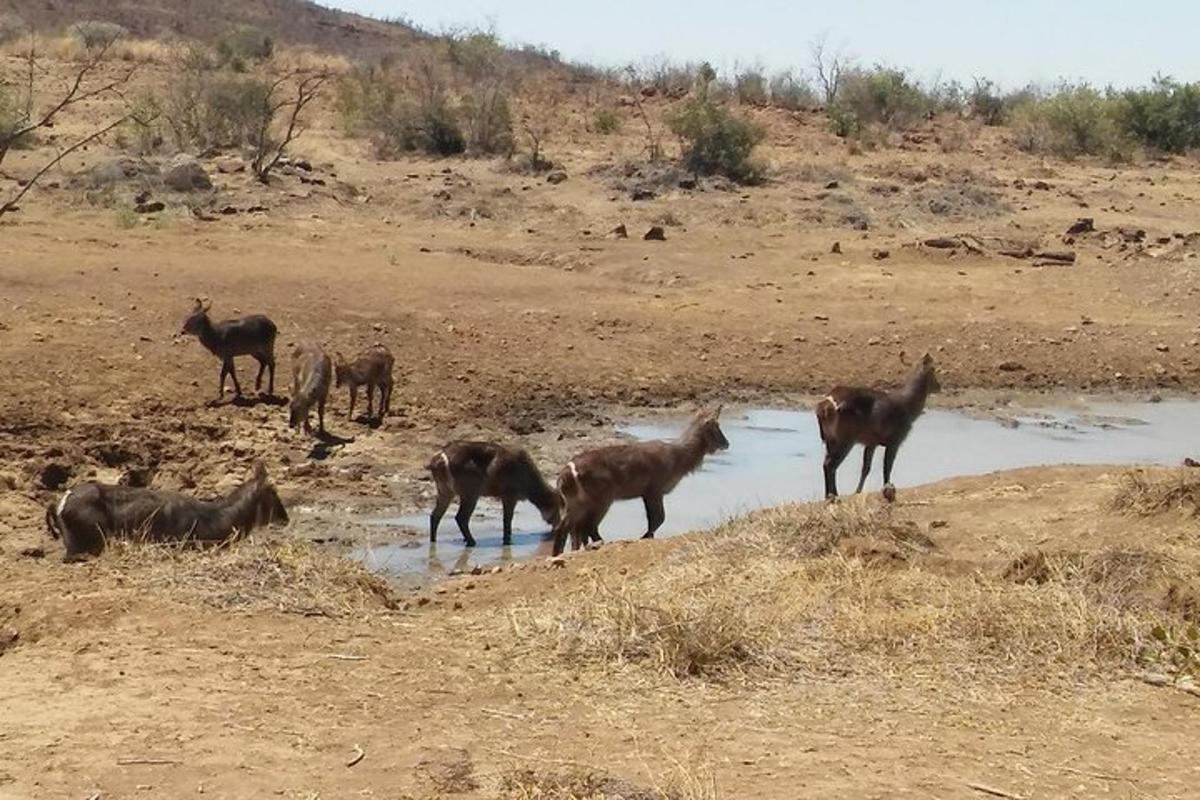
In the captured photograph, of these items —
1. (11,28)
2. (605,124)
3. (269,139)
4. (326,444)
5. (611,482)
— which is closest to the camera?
(611,482)

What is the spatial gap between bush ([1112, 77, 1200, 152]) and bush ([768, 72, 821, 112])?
34.1 ft

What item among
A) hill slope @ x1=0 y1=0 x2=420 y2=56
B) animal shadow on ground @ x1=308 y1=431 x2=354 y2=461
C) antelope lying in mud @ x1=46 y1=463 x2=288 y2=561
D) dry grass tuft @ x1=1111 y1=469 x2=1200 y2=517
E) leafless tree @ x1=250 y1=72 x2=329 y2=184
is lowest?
animal shadow on ground @ x1=308 y1=431 x2=354 y2=461

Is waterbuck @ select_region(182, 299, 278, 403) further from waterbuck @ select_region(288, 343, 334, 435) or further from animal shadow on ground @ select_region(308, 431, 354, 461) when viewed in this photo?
animal shadow on ground @ select_region(308, 431, 354, 461)

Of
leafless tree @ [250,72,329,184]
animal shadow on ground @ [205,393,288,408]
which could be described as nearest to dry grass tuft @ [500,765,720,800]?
animal shadow on ground @ [205,393,288,408]

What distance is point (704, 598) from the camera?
819 centimetres

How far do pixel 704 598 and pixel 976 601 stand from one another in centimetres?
139

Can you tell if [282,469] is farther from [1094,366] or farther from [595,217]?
[595,217]

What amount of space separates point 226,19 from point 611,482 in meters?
62.3

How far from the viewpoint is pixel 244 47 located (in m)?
52.1

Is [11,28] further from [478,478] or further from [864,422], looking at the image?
[864,422]

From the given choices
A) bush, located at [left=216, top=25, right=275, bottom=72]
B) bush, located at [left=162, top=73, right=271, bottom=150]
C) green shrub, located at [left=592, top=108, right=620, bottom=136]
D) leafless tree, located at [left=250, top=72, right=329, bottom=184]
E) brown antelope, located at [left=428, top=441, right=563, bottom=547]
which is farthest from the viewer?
bush, located at [left=216, top=25, right=275, bottom=72]

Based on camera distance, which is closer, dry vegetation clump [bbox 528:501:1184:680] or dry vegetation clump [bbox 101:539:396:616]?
dry vegetation clump [bbox 528:501:1184:680]

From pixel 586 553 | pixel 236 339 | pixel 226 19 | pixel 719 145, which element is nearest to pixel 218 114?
pixel 719 145

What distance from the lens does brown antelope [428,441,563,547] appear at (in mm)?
12461
